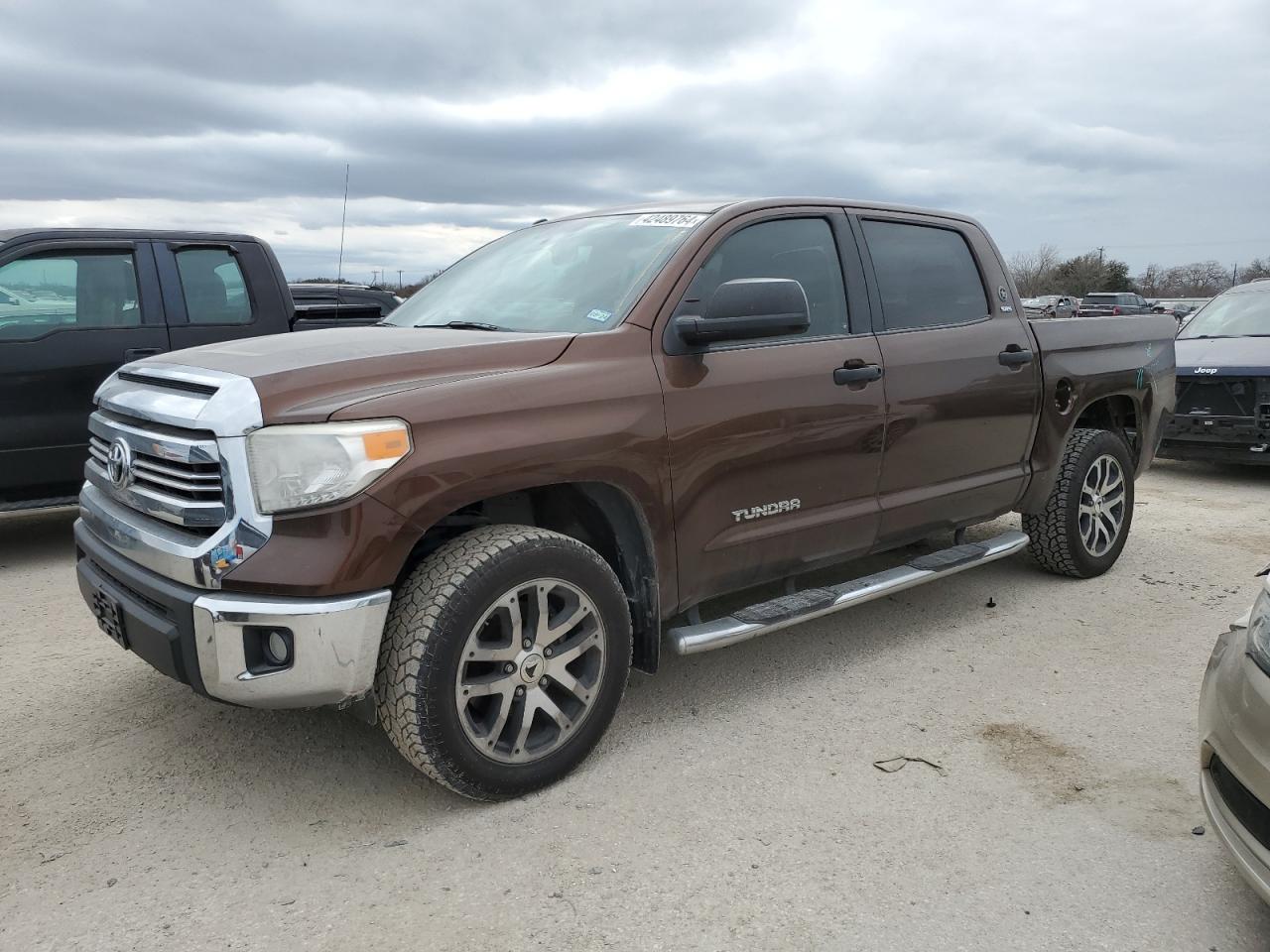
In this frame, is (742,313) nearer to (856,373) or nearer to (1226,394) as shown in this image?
(856,373)

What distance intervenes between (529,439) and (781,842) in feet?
4.40

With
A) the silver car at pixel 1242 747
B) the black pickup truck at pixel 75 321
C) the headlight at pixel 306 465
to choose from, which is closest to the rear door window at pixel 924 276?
the silver car at pixel 1242 747

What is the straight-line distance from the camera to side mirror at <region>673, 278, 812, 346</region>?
3199 millimetres

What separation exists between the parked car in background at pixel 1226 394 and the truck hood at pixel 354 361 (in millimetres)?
6296

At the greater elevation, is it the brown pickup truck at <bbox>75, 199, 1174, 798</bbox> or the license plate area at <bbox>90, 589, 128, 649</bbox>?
the brown pickup truck at <bbox>75, 199, 1174, 798</bbox>

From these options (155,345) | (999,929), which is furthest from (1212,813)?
(155,345)

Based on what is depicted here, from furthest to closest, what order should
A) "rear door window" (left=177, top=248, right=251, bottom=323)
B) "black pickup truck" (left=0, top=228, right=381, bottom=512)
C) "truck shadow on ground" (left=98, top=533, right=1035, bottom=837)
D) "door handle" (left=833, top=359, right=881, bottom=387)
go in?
"rear door window" (left=177, top=248, right=251, bottom=323), "black pickup truck" (left=0, top=228, right=381, bottom=512), "door handle" (left=833, top=359, right=881, bottom=387), "truck shadow on ground" (left=98, top=533, right=1035, bottom=837)

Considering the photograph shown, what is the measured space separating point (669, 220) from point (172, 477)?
76.7 inches

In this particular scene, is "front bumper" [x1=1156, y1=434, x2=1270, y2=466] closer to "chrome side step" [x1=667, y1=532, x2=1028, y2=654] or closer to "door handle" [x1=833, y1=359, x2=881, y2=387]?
"chrome side step" [x1=667, y1=532, x2=1028, y2=654]

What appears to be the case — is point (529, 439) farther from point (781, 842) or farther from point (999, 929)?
point (999, 929)

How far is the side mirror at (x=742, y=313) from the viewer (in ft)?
10.5

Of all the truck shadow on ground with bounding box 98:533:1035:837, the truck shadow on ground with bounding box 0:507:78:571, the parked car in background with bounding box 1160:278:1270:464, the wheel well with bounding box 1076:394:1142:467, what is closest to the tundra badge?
the truck shadow on ground with bounding box 98:533:1035:837

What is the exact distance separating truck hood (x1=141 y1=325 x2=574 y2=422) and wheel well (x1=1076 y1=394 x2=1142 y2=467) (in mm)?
3463

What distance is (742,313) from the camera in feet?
10.6
